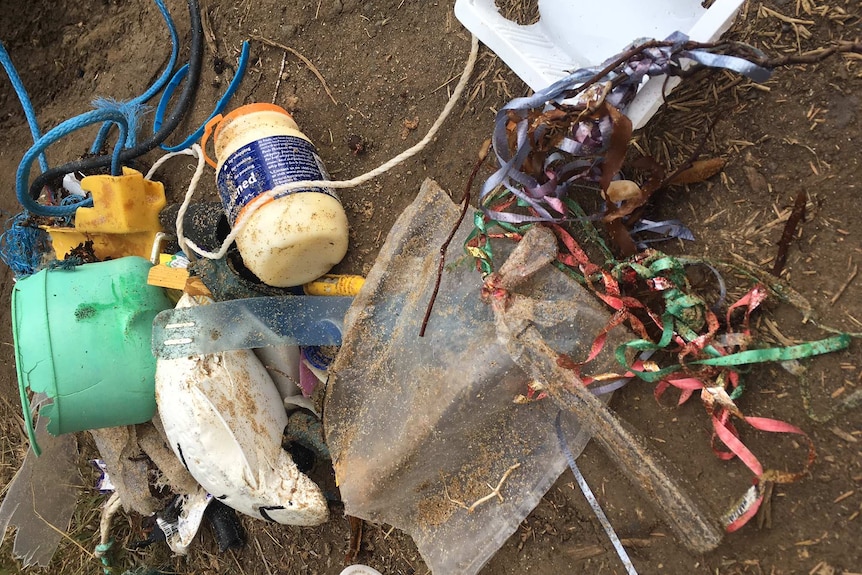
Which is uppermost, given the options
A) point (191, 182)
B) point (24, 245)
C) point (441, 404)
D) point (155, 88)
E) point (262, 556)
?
point (155, 88)

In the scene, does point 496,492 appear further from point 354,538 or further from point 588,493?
point 354,538

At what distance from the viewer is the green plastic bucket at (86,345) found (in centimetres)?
139

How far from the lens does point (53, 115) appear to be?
91.0 inches

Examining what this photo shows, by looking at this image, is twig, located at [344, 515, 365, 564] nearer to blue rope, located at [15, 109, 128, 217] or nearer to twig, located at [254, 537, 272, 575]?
twig, located at [254, 537, 272, 575]

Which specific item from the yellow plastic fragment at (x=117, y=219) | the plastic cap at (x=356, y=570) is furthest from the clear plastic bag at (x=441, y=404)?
the yellow plastic fragment at (x=117, y=219)

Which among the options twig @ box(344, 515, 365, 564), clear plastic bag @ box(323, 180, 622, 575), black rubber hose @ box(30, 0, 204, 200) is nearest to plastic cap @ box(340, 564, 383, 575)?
twig @ box(344, 515, 365, 564)

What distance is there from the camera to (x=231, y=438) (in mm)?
1391

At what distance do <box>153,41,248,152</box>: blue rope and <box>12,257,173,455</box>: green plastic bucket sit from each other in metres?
0.53

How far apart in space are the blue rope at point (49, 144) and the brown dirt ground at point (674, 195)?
0.19m

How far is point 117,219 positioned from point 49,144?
35 centimetres

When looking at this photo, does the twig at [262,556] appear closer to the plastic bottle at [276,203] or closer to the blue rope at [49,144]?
the plastic bottle at [276,203]

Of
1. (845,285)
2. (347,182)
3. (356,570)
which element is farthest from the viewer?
(356,570)

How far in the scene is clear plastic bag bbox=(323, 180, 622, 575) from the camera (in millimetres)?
1151

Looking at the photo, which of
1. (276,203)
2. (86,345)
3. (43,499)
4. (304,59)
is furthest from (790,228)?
(43,499)
